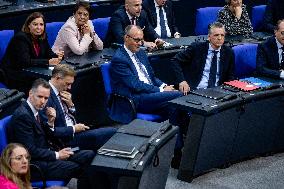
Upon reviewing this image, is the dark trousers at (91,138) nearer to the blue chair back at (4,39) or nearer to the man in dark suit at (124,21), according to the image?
the blue chair back at (4,39)

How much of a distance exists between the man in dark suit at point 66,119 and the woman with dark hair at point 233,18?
2842 mm

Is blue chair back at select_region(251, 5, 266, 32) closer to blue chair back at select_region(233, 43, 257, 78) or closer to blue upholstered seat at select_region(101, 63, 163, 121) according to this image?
blue chair back at select_region(233, 43, 257, 78)

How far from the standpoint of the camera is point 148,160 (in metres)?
4.51

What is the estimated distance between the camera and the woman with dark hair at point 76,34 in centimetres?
673

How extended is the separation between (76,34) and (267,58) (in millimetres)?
1903

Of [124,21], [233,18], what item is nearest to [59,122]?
[124,21]

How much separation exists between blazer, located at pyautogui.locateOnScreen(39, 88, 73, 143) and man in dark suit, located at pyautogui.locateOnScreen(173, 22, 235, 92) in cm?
152

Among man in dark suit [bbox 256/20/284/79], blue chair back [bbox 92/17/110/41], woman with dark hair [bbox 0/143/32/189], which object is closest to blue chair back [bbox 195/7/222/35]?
blue chair back [bbox 92/17/110/41]

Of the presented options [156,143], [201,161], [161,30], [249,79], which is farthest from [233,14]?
[156,143]

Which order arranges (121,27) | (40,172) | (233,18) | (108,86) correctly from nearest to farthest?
1. (40,172)
2. (108,86)
3. (121,27)
4. (233,18)

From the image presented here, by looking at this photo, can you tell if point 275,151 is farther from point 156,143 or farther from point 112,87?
point 156,143

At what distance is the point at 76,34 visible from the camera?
6828mm

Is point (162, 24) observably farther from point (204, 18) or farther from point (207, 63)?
point (207, 63)

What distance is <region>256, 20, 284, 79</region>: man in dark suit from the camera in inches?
262
